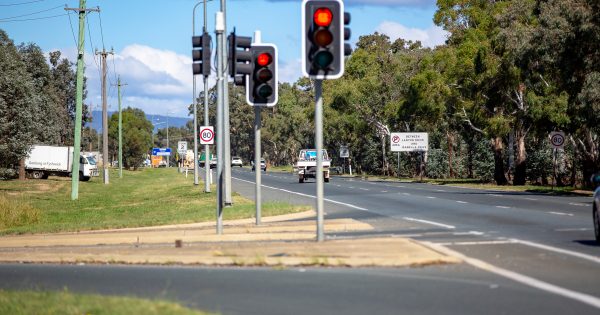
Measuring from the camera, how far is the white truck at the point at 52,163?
81188 mm

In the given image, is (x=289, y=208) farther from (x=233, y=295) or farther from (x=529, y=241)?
(x=233, y=295)

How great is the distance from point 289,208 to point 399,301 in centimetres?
1933

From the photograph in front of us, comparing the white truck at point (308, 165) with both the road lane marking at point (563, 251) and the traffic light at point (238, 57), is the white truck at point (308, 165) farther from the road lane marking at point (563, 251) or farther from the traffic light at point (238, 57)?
the road lane marking at point (563, 251)

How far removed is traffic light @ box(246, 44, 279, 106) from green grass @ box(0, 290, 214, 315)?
28.3 feet

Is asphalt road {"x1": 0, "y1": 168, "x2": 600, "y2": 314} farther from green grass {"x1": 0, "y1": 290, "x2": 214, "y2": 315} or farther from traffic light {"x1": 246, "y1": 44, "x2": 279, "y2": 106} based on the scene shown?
traffic light {"x1": 246, "y1": 44, "x2": 279, "y2": 106}

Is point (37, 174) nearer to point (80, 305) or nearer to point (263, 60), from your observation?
point (263, 60)

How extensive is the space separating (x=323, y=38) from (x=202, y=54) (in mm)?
5562

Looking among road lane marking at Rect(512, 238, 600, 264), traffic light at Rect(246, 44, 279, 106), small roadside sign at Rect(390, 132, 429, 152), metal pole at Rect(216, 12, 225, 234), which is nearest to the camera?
road lane marking at Rect(512, 238, 600, 264)

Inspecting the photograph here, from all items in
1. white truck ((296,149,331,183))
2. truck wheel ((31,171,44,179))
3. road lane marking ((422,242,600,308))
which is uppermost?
white truck ((296,149,331,183))

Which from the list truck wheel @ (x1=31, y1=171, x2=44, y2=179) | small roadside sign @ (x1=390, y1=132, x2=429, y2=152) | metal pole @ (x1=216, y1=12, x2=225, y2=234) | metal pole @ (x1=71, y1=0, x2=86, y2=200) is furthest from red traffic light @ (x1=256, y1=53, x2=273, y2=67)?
truck wheel @ (x1=31, y1=171, x2=44, y2=179)

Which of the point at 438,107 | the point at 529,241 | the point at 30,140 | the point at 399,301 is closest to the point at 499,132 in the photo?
the point at 438,107

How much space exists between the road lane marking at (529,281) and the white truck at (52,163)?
70590 millimetres

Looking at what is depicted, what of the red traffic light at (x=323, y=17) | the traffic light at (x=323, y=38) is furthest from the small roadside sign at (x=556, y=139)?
the red traffic light at (x=323, y=17)

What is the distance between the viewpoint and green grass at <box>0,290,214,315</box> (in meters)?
9.20
